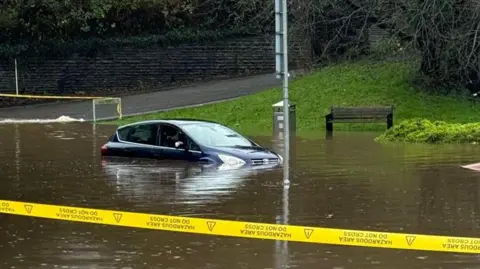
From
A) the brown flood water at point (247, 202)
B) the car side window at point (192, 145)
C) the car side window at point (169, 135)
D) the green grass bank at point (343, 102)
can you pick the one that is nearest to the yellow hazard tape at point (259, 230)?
the brown flood water at point (247, 202)

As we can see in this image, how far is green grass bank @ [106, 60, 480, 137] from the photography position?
3158 cm

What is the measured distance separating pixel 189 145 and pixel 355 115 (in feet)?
36.1

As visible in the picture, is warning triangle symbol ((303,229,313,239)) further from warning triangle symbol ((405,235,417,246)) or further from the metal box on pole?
the metal box on pole

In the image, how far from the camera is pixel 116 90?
4781 cm

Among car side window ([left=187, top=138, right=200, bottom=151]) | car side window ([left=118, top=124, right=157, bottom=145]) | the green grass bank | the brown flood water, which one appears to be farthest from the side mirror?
the green grass bank

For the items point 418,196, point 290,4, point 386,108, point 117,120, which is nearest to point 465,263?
point 418,196

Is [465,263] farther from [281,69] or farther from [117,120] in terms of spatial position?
[117,120]

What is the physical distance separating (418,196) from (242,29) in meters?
37.1

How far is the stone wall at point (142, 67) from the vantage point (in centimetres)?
4688

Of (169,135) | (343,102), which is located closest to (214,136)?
(169,135)

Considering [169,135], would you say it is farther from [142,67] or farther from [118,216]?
[142,67]

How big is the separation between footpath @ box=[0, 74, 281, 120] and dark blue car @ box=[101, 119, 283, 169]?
15286 millimetres

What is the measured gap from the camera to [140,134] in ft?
69.3

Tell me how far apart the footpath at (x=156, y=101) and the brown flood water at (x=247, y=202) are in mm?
14157
